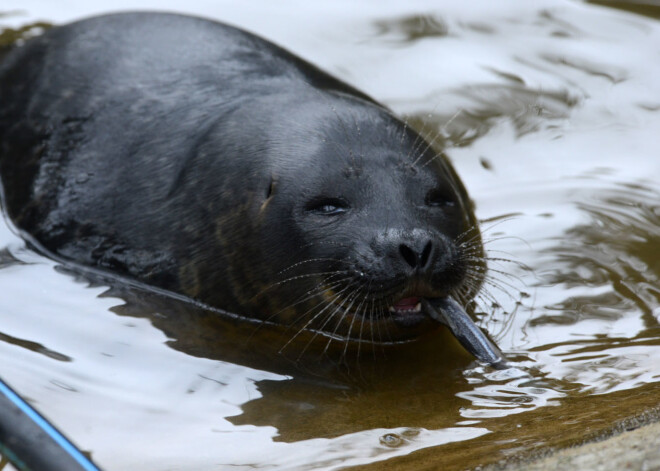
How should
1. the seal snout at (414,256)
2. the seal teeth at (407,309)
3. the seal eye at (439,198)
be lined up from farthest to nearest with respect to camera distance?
the seal eye at (439,198) < the seal teeth at (407,309) < the seal snout at (414,256)

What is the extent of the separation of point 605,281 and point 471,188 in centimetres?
112

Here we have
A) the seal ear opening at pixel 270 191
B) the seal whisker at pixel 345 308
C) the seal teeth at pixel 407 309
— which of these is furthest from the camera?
the seal ear opening at pixel 270 191

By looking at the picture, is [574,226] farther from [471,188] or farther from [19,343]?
[19,343]

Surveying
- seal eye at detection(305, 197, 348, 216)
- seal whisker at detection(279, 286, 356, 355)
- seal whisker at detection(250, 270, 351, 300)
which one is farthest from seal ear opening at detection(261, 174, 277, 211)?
seal whisker at detection(279, 286, 356, 355)

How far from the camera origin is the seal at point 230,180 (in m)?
4.64

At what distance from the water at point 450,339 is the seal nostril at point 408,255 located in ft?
1.68

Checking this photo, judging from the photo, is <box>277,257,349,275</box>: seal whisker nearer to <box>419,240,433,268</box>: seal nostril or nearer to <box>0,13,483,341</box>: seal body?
<box>0,13,483,341</box>: seal body

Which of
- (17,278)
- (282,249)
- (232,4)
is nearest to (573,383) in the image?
(282,249)

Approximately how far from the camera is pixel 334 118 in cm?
507

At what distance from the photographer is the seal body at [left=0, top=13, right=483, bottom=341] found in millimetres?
4641

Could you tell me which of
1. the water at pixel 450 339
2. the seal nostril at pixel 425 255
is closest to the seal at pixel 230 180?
the seal nostril at pixel 425 255

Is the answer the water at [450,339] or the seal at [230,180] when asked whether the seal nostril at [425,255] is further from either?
the water at [450,339]

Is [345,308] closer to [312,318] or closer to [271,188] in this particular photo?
[312,318]

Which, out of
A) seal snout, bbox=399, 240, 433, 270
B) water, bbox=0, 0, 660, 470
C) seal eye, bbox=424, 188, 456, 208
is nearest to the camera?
water, bbox=0, 0, 660, 470
